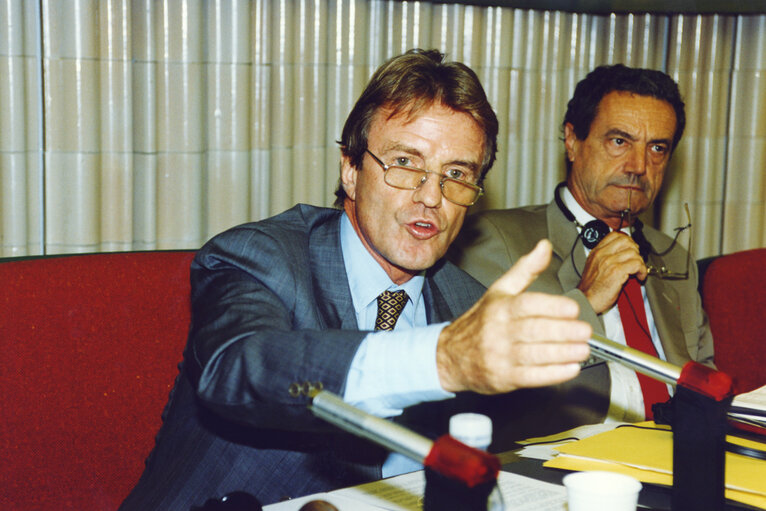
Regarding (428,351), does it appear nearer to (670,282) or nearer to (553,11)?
(670,282)

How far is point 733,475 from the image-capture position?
4.01 feet

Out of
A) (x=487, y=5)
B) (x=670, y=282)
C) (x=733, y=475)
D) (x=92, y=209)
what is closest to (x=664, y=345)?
(x=670, y=282)

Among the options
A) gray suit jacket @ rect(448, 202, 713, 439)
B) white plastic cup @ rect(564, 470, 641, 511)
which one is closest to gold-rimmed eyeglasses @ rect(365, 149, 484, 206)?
gray suit jacket @ rect(448, 202, 713, 439)

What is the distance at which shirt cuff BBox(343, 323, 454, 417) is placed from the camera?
3.43ft

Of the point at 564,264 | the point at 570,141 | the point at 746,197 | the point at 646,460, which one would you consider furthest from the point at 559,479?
the point at 746,197

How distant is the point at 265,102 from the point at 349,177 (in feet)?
2.99

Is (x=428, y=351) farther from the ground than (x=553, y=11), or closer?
closer

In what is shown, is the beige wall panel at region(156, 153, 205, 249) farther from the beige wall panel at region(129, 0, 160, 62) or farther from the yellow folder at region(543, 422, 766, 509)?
the yellow folder at region(543, 422, 766, 509)

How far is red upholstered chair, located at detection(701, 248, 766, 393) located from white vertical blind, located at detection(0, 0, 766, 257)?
2.83 ft

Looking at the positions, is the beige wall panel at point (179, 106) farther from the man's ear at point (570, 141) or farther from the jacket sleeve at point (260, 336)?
the man's ear at point (570, 141)

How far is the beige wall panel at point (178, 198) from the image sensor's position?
8.36ft

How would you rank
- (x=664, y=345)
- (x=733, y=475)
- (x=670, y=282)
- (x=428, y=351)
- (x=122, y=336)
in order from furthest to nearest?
(x=670, y=282), (x=664, y=345), (x=122, y=336), (x=733, y=475), (x=428, y=351)

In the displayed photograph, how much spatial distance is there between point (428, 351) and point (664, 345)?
1.53 meters

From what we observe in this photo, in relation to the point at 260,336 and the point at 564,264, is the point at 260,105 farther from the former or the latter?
the point at 260,336
